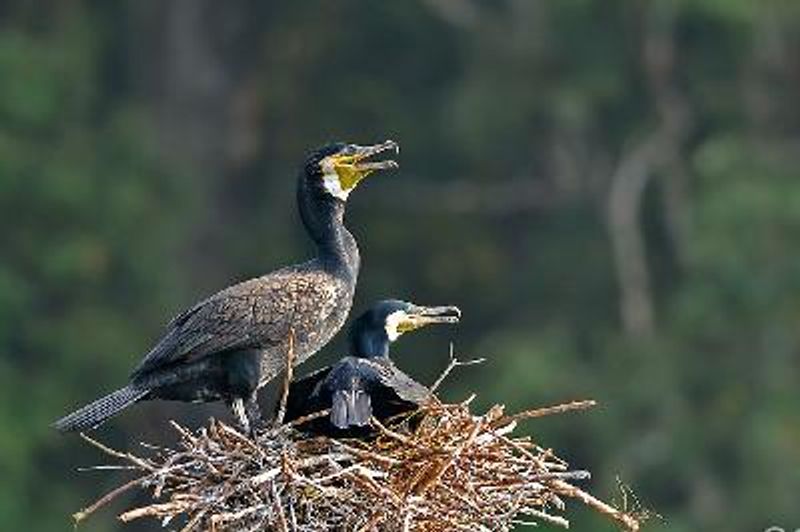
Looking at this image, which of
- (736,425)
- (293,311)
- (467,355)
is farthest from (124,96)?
(293,311)

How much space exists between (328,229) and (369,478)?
1.71 m

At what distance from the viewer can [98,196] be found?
2869cm

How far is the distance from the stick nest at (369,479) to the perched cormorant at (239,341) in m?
0.81

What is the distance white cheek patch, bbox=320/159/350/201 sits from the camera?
1262cm

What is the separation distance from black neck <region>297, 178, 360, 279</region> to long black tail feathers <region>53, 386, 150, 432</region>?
2.53ft

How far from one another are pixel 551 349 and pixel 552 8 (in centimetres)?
302

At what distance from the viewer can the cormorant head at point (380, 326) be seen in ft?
40.1

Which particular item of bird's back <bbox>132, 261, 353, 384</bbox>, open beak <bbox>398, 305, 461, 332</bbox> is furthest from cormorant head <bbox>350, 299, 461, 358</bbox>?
bird's back <bbox>132, 261, 353, 384</bbox>

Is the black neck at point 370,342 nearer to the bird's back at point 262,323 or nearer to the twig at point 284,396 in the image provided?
the bird's back at point 262,323

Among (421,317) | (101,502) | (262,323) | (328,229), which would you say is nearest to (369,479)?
(101,502)

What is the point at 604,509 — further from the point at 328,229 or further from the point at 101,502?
the point at 328,229

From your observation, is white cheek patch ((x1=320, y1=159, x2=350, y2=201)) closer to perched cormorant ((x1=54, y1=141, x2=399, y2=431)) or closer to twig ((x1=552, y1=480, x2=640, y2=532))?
perched cormorant ((x1=54, y1=141, x2=399, y2=431))

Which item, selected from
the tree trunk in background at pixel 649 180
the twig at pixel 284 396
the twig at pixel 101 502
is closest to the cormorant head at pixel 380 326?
the twig at pixel 284 396

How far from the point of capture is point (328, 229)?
12.6m
